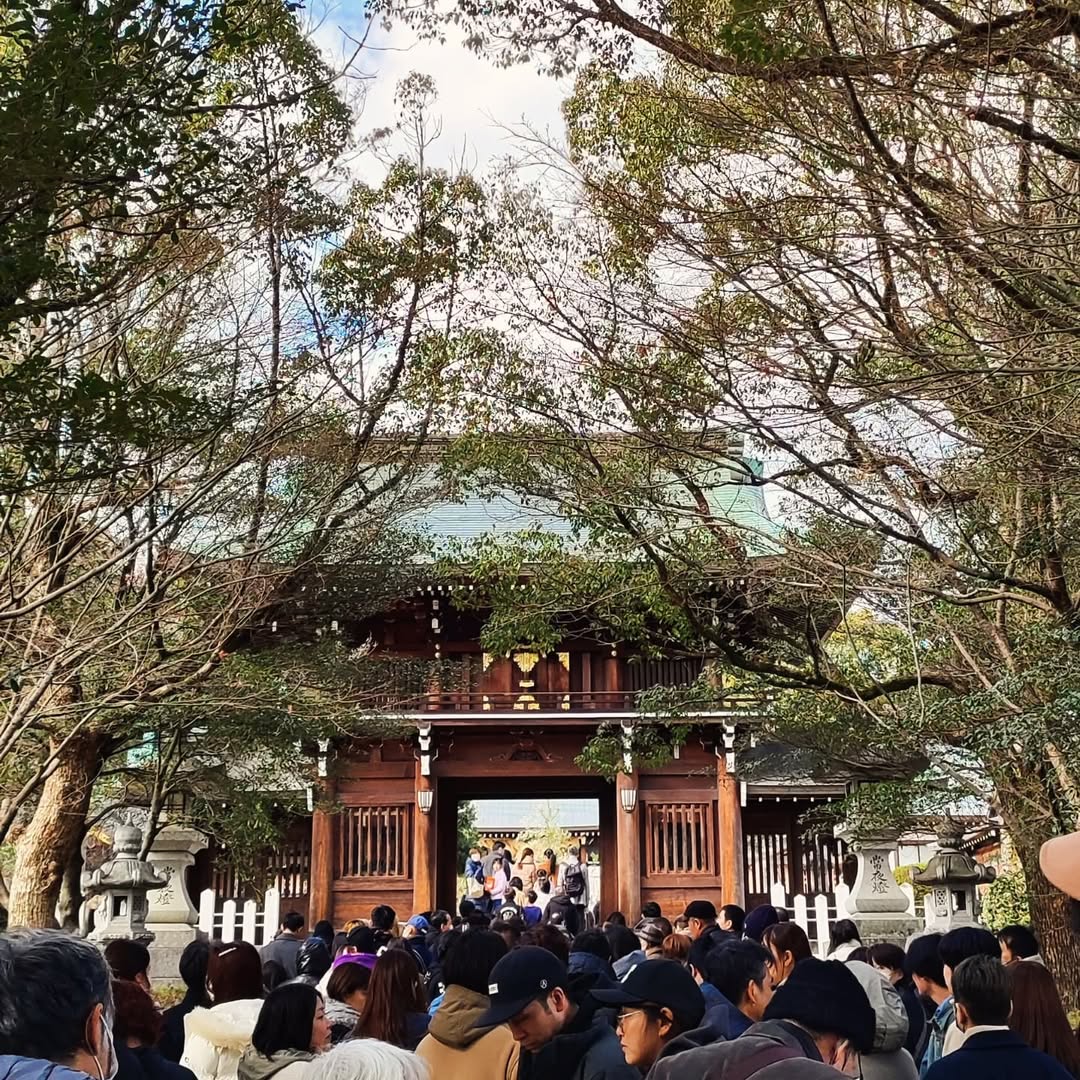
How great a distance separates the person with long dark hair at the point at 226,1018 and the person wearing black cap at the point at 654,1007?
176 cm

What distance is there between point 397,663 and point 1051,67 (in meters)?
14.2

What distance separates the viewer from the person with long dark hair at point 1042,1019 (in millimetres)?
4754

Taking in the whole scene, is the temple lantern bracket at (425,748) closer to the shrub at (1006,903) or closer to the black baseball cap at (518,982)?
the shrub at (1006,903)

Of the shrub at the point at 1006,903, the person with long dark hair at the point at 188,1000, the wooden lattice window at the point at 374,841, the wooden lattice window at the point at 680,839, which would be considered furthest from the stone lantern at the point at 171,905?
the shrub at the point at 1006,903

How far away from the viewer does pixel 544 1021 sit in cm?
422

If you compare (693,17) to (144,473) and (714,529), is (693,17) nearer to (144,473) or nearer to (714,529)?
(714,529)

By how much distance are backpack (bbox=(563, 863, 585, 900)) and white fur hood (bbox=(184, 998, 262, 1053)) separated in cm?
1274

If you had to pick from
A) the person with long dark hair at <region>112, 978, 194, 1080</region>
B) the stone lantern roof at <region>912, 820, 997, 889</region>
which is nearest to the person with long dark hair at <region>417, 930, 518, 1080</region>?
the person with long dark hair at <region>112, 978, 194, 1080</region>

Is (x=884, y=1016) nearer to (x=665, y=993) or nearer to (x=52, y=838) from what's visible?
(x=665, y=993)

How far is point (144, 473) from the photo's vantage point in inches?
400

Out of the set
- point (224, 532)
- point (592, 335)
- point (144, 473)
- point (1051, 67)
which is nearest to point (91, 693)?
point (224, 532)

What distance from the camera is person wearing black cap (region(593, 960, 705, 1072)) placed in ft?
13.3

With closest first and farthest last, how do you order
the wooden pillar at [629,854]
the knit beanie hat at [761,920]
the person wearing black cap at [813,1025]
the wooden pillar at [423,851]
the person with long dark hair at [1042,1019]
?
the person wearing black cap at [813,1025] < the person with long dark hair at [1042,1019] < the knit beanie hat at [761,920] < the wooden pillar at [423,851] < the wooden pillar at [629,854]

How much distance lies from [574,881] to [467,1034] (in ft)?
48.5
